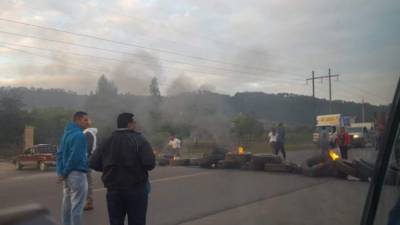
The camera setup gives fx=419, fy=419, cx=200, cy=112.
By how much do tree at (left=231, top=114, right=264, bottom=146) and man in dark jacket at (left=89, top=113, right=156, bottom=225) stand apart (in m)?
9.98

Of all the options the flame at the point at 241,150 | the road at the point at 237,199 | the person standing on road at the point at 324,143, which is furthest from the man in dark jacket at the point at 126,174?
the flame at the point at 241,150

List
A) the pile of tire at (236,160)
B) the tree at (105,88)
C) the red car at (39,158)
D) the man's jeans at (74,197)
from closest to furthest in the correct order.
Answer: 1. the man's jeans at (74,197)
2. the pile of tire at (236,160)
3. the tree at (105,88)
4. the red car at (39,158)

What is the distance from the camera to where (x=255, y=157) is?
1175 cm

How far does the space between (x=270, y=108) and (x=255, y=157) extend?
1.54m

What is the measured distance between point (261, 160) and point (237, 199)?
4.17 m

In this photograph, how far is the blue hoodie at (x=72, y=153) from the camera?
4.89m

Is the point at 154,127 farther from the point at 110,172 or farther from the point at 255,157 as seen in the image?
the point at 110,172

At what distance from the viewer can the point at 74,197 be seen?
4.89m

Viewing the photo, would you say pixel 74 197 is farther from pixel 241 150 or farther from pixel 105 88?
pixel 105 88

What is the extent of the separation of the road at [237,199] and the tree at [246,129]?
9.87ft

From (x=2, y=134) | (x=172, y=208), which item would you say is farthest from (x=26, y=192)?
(x=2, y=134)

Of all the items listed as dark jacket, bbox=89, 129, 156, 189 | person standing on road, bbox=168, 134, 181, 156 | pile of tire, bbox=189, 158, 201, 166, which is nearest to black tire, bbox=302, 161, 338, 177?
pile of tire, bbox=189, 158, 201, 166

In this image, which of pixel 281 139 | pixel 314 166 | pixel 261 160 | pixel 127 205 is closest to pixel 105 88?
pixel 281 139

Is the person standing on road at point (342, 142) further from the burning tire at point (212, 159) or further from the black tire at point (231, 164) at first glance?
the burning tire at point (212, 159)
